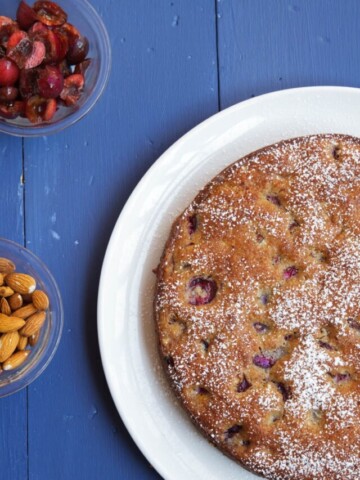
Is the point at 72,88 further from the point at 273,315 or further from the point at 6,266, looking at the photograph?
the point at 273,315

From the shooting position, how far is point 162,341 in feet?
5.19

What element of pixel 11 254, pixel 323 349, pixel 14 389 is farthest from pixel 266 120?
pixel 14 389

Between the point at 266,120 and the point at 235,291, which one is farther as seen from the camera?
the point at 266,120

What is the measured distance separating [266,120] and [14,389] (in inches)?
32.4

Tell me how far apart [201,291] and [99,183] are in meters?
0.37

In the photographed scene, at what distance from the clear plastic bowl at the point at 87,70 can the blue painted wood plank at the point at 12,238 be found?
0.09m

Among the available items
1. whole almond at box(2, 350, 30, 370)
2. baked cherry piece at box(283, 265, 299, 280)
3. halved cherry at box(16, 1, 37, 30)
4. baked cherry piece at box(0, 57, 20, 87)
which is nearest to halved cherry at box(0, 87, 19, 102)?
baked cherry piece at box(0, 57, 20, 87)

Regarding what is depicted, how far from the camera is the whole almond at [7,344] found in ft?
5.13

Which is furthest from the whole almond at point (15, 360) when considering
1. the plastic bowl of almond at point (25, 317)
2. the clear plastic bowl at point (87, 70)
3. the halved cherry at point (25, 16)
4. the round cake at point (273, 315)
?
the halved cherry at point (25, 16)

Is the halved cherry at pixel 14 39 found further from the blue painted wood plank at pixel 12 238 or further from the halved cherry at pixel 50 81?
the blue painted wood plank at pixel 12 238

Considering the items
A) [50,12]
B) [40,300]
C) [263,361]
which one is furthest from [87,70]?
[263,361]

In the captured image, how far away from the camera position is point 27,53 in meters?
1.55

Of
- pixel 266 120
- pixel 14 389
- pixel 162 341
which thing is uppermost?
pixel 266 120

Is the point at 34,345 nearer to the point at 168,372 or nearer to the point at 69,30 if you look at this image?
the point at 168,372
